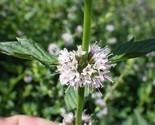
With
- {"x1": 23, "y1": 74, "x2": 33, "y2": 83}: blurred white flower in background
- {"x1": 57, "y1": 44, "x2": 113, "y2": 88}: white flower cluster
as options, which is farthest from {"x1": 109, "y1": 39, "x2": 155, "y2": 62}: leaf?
{"x1": 23, "y1": 74, "x2": 33, "y2": 83}: blurred white flower in background

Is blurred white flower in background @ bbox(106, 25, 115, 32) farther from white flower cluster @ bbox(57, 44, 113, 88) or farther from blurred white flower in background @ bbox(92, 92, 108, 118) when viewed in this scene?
white flower cluster @ bbox(57, 44, 113, 88)

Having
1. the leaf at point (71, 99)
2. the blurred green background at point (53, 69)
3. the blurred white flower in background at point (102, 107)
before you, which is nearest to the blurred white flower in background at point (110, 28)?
the blurred green background at point (53, 69)

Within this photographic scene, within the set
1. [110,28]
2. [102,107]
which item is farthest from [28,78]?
[110,28]

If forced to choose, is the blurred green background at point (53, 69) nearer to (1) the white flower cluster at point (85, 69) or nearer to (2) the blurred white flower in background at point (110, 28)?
(2) the blurred white flower in background at point (110, 28)

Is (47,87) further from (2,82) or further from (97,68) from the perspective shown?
(97,68)

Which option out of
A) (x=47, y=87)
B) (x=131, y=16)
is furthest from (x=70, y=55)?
(x=131, y=16)
